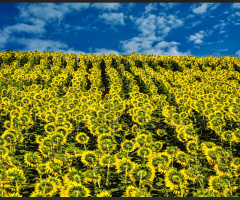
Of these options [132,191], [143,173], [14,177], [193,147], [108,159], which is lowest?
[132,191]

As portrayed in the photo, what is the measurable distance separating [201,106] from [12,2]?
7394 millimetres

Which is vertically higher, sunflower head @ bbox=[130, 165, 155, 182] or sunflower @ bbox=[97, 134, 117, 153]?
sunflower @ bbox=[97, 134, 117, 153]

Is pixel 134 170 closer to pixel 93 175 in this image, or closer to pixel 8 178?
pixel 93 175

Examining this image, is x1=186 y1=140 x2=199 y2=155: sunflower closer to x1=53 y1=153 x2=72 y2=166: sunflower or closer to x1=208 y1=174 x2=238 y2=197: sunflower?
x1=208 y1=174 x2=238 y2=197: sunflower

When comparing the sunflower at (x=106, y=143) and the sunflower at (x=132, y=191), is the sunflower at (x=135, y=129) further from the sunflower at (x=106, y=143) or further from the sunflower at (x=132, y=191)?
the sunflower at (x=132, y=191)

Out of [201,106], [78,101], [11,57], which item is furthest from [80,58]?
[201,106]

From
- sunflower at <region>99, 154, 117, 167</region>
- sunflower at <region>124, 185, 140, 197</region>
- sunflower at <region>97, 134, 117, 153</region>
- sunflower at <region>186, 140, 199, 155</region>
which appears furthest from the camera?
sunflower at <region>186, 140, 199, 155</region>

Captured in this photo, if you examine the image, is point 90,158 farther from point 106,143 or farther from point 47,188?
point 47,188

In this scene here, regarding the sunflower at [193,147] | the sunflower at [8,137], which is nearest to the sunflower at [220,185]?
the sunflower at [193,147]

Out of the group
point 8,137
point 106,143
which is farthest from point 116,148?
point 8,137

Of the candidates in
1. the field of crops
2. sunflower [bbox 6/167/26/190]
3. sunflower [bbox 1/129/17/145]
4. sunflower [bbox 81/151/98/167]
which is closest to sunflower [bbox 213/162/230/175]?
the field of crops

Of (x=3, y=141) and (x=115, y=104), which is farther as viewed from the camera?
(x=115, y=104)

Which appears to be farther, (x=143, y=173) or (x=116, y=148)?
(x=116, y=148)

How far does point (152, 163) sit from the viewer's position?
11.6ft
